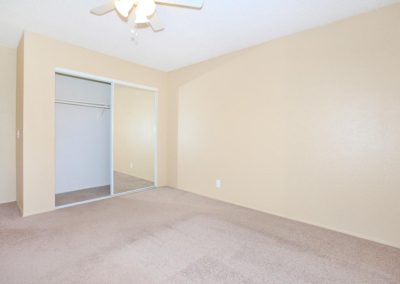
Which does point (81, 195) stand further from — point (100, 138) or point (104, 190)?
point (100, 138)

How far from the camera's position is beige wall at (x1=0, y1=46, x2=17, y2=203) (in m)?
3.40

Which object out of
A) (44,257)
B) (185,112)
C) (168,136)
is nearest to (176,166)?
(168,136)

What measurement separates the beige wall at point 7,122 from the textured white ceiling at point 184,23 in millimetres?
295

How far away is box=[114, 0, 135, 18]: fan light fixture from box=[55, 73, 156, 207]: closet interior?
2.07 metres

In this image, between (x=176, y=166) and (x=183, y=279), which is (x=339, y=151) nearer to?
(x=183, y=279)

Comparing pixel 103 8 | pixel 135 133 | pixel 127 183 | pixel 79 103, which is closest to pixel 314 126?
pixel 103 8

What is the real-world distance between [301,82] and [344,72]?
467 millimetres

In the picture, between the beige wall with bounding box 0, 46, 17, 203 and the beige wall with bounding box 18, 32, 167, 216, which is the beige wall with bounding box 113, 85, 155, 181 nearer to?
the beige wall with bounding box 18, 32, 167, 216

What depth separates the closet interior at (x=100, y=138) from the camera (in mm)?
3838

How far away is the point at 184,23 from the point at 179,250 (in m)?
2.50

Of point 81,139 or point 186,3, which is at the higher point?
point 186,3

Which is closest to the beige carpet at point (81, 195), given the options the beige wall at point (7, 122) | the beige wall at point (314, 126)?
the beige wall at point (7, 122)

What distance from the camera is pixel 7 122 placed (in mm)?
3459

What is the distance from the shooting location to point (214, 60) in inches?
148
